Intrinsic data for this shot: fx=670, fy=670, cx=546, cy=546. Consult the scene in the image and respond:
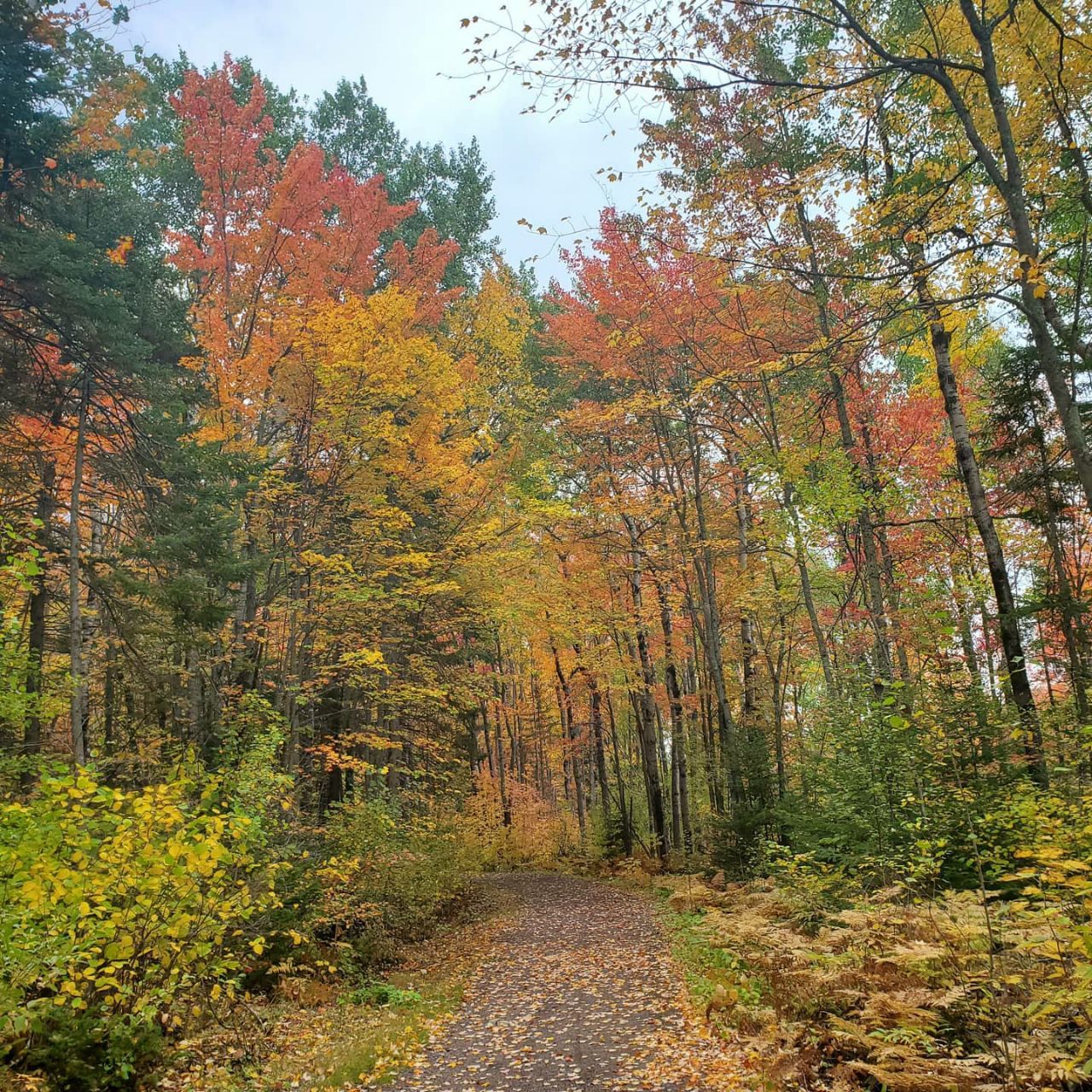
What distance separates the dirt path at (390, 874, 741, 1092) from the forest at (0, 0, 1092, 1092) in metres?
0.09

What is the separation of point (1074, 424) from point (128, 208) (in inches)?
469

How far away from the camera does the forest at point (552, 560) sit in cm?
455

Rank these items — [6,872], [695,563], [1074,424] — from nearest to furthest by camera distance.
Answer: [6,872] → [1074,424] → [695,563]

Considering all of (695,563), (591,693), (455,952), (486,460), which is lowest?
(455,952)

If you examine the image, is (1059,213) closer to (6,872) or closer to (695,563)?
(695,563)

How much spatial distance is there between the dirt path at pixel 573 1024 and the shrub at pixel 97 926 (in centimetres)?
188

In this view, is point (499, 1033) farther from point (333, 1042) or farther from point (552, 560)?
point (552, 560)

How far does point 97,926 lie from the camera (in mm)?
3990

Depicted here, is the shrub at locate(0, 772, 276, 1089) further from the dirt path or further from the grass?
the dirt path

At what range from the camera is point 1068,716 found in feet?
23.6

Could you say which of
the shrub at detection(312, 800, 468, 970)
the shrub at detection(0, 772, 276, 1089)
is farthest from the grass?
the shrub at detection(312, 800, 468, 970)

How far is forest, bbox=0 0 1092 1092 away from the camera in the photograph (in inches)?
179

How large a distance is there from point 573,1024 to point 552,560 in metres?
14.1

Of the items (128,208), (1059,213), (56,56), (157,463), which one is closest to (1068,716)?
(1059,213)
